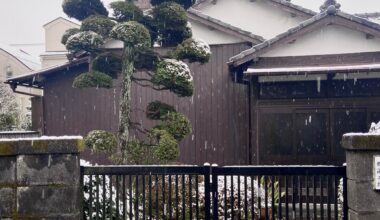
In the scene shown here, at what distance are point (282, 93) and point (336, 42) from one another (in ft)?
6.02

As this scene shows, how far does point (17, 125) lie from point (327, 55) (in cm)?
1330

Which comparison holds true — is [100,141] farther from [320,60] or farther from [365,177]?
[320,60]

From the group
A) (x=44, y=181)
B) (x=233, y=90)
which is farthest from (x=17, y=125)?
(x=44, y=181)

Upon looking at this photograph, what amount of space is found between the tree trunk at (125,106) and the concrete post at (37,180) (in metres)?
3.60

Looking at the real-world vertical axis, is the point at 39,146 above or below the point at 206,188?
above

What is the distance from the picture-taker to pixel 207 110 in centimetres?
1291

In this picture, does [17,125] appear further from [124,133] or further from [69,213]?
[69,213]

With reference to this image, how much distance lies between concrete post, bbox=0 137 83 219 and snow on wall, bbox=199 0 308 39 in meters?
10.9

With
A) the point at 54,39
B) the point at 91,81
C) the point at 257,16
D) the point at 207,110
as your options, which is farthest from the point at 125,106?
the point at 54,39

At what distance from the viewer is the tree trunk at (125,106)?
830 centimetres

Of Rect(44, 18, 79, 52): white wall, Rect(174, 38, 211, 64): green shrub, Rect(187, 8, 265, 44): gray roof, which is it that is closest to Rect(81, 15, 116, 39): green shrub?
Rect(174, 38, 211, 64): green shrub

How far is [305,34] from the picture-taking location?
1055cm

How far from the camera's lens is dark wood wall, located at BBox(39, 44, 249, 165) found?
12.8m

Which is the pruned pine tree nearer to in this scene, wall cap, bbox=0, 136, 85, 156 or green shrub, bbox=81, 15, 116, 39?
green shrub, bbox=81, 15, 116, 39
